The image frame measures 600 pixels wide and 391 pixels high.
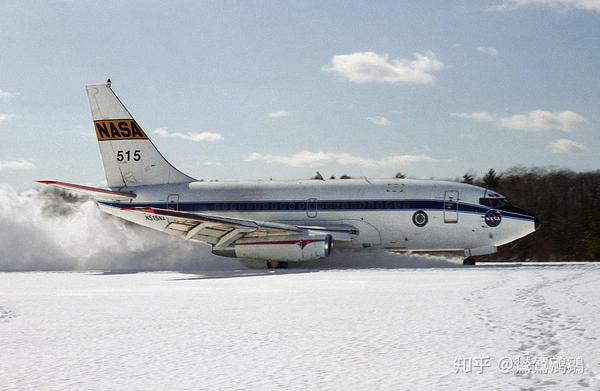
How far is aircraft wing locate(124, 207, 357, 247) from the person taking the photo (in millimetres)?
29734

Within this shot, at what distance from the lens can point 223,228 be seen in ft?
100.0

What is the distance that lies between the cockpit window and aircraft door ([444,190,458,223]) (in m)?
1.04

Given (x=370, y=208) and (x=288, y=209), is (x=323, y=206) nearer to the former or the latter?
(x=288, y=209)

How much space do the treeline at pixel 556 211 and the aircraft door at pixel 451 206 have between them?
13710 millimetres

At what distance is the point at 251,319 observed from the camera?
12.6 m

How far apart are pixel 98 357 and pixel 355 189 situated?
77.3 feet

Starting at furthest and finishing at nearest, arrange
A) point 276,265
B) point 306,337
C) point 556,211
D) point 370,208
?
point 556,211
point 370,208
point 276,265
point 306,337

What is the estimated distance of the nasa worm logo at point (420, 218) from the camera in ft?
101

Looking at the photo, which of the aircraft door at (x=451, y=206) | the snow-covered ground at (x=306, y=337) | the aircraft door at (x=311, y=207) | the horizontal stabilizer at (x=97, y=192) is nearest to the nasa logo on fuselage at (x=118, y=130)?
the horizontal stabilizer at (x=97, y=192)

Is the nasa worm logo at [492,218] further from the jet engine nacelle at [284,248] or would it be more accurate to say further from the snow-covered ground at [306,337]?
the snow-covered ground at [306,337]

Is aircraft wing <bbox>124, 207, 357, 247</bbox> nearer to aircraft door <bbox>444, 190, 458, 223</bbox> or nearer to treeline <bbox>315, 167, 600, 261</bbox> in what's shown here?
aircraft door <bbox>444, 190, 458, 223</bbox>

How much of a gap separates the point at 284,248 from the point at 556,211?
28.1 m

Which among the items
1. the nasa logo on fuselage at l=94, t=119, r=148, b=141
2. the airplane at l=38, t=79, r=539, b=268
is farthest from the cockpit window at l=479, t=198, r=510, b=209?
the nasa logo on fuselage at l=94, t=119, r=148, b=141

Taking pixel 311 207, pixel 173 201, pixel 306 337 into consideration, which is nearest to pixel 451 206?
pixel 311 207
